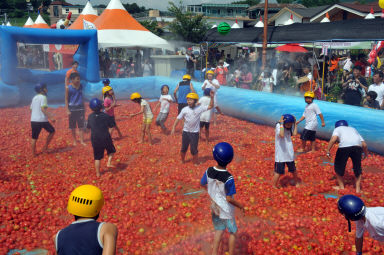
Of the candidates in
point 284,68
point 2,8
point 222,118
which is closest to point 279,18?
point 284,68

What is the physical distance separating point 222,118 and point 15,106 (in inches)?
389

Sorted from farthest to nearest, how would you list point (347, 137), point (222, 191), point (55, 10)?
point (55, 10) → point (347, 137) → point (222, 191)

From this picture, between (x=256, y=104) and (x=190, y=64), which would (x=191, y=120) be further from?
(x=190, y=64)

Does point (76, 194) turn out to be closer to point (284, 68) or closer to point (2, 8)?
point (284, 68)

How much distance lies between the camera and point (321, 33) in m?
15.0

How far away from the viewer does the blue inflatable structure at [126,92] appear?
1037 centimetres

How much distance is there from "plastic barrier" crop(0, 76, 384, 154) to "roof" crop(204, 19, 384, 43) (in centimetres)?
371

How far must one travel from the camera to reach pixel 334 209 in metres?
6.55

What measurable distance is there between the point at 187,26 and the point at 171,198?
34.6 m

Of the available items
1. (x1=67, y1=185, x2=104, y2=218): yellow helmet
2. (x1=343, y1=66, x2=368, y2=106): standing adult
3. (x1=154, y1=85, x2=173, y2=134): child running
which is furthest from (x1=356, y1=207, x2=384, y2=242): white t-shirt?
(x1=343, y1=66, x2=368, y2=106): standing adult

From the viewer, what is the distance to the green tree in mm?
38750

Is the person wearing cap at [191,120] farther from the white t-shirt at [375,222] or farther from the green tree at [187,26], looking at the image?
the green tree at [187,26]

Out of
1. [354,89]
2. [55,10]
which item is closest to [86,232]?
[354,89]

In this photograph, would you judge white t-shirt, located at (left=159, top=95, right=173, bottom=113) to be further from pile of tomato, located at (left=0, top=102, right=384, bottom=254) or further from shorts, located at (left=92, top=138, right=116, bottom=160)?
shorts, located at (left=92, top=138, right=116, bottom=160)
